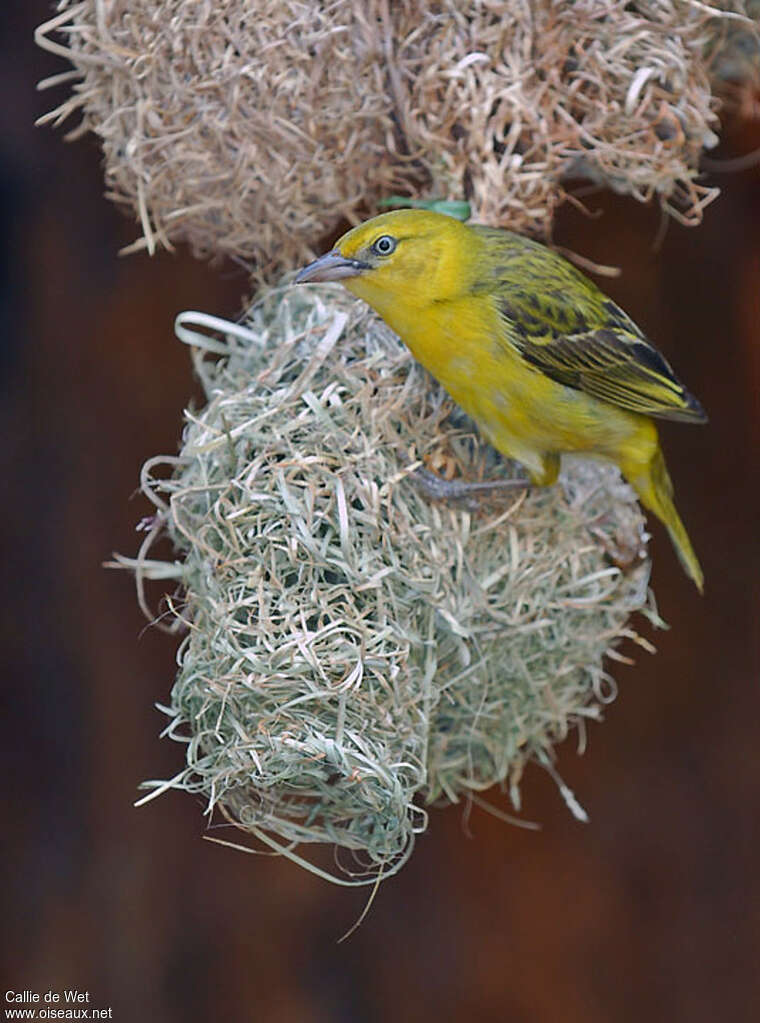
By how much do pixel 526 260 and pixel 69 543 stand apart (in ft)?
4.30

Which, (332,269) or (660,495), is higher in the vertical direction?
(332,269)

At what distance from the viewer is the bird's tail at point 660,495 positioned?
1.85 m

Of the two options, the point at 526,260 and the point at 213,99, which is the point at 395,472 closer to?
the point at 526,260

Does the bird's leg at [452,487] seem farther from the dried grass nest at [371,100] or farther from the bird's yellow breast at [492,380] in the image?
the dried grass nest at [371,100]

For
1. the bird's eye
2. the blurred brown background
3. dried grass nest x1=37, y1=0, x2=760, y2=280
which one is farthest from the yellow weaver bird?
the blurred brown background

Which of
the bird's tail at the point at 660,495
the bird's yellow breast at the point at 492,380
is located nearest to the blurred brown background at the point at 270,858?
the bird's tail at the point at 660,495

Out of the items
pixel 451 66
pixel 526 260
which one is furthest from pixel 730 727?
pixel 451 66

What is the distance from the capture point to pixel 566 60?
73.2 inches

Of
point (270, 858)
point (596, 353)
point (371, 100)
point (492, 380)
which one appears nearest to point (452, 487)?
point (492, 380)

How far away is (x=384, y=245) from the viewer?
1.63m

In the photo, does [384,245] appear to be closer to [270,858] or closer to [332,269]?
[332,269]

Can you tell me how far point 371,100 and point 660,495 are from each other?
2.43 feet

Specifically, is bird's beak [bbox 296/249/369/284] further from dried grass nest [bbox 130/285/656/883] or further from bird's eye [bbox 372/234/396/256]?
dried grass nest [bbox 130/285/656/883]

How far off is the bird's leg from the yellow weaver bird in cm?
5
